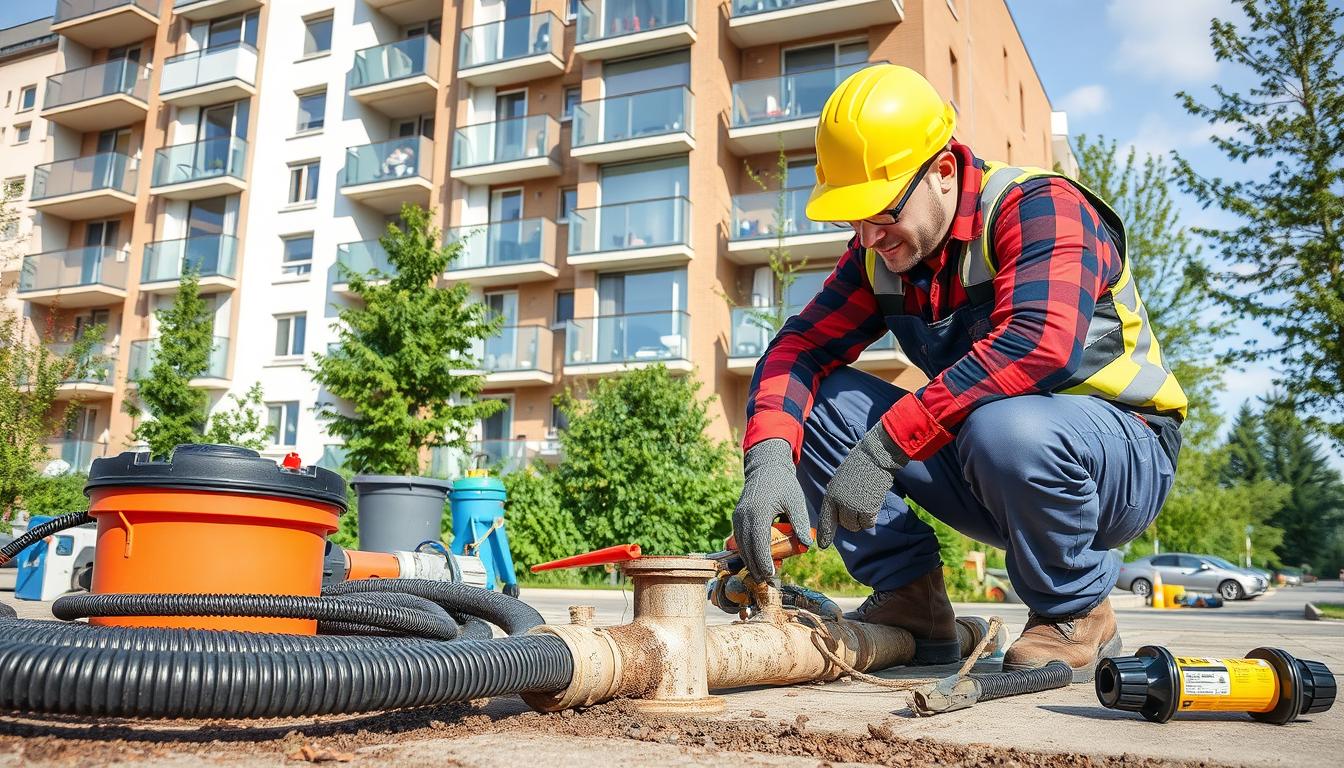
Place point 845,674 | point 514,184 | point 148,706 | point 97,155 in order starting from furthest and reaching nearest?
point 97,155 < point 514,184 < point 845,674 < point 148,706

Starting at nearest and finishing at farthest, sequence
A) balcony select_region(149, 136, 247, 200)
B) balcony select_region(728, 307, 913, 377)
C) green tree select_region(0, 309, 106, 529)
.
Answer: green tree select_region(0, 309, 106, 529) < balcony select_region(728, 307, 913, 377) < balcony select_region(149, 136, 247, 200)

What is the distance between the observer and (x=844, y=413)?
2.91 m

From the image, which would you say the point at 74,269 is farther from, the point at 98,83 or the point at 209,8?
the point at 209,8

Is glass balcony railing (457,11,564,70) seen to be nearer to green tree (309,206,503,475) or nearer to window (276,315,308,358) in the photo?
green tree (309,206,503,475)

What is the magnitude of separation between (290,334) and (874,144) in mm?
26367

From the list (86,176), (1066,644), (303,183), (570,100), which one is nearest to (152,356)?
(303,183)

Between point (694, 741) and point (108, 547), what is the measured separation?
165 cm

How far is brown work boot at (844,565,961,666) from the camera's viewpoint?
302cm

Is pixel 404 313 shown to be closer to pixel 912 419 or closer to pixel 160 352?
pixel 160 352

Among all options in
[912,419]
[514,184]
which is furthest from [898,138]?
[514,184]

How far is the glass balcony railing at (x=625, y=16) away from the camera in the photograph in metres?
21.9

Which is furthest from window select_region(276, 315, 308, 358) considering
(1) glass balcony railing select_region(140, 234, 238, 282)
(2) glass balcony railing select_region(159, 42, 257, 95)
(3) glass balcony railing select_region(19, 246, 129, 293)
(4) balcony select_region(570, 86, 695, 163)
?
(4) balcony select_region(570, 86, 695, 163)

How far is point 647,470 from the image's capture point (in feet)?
54.6

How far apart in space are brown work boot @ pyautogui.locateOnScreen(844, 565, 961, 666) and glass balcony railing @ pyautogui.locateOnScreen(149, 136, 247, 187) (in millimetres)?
27956
